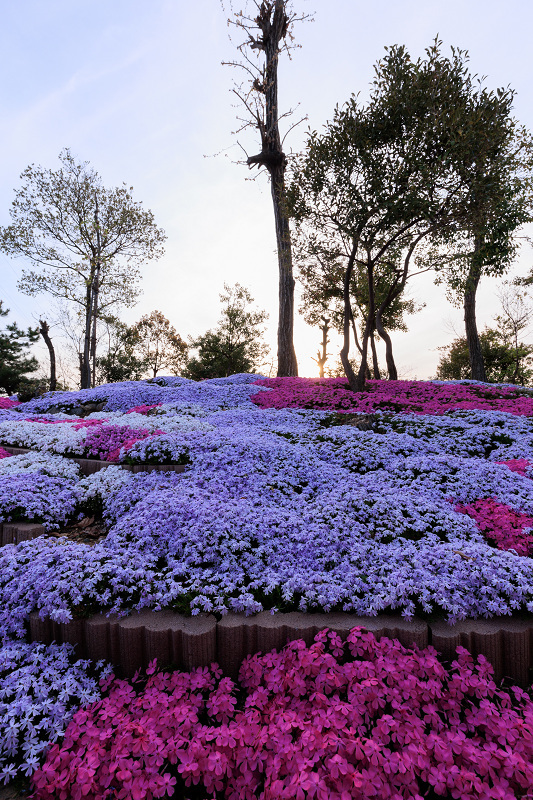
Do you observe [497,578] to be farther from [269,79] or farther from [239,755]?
[269,79]

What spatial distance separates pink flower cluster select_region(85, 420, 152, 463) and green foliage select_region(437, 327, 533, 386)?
31.1 metres

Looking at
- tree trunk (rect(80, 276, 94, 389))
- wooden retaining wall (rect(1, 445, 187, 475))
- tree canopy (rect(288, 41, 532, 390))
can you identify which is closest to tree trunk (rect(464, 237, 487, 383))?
tree canopy (rect(288, 41, 532, 390))

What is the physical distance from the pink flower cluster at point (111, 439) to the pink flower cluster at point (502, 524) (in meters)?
5.12

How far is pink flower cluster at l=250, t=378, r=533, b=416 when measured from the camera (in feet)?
37.0

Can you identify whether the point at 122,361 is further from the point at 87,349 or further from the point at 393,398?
the point at 393,398

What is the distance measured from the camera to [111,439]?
24.8ft

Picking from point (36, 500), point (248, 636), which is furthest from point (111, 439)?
point (248, 636)

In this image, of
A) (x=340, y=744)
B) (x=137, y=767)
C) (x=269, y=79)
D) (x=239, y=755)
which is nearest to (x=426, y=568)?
(x=340, y=744)

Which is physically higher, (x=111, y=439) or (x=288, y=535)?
(x=111, y=439)

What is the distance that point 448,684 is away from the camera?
2795 millimetres

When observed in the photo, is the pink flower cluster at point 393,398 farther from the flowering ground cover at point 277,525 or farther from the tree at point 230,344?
the tree at point 230,344

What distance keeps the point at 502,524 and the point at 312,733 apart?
314 centimetres

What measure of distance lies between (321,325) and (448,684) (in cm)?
3473

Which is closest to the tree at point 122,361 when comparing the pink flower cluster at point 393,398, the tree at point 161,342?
the tree at point 161,342
